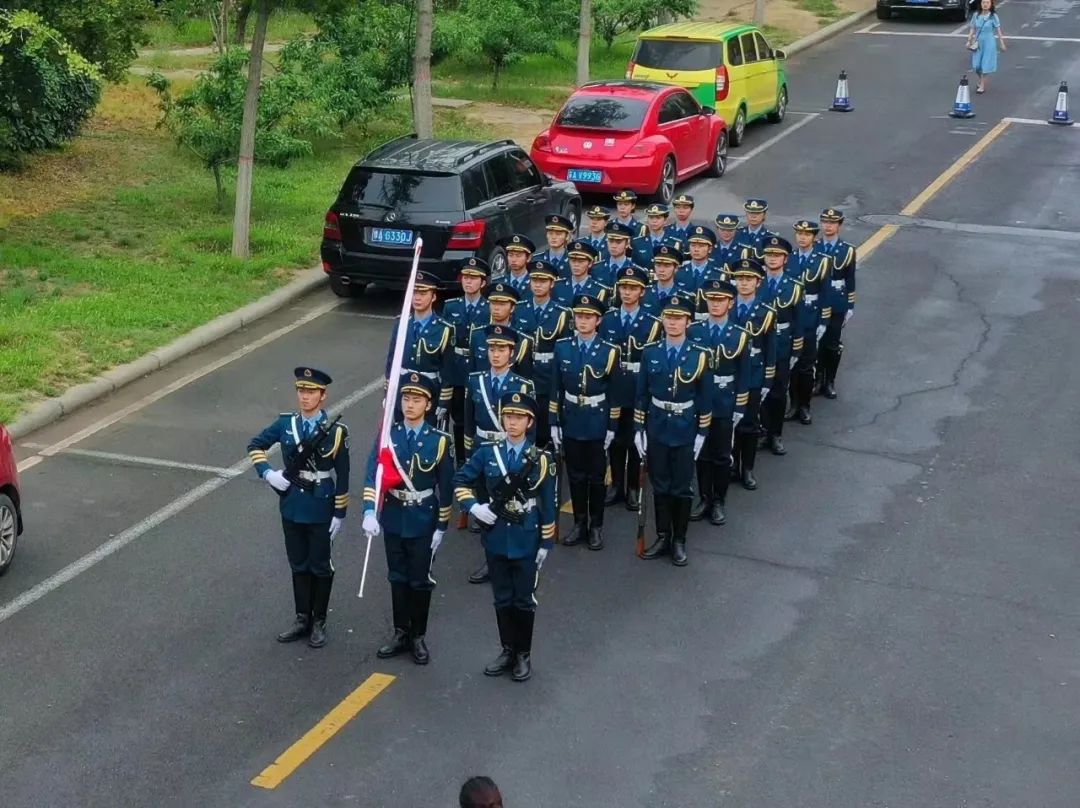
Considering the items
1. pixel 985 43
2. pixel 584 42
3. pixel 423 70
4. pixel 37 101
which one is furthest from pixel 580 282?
pixel 985 43

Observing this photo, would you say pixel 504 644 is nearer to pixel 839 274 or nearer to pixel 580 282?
pixel 580 282

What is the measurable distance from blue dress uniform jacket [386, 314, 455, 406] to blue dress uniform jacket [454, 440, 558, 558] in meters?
2.63

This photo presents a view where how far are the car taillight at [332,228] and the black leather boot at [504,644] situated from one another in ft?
25.5

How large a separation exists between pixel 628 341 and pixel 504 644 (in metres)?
3.08

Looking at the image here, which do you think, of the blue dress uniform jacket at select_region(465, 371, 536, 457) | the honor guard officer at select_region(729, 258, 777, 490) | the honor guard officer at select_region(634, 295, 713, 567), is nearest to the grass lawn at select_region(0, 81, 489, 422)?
the blue dress uniform jacket at select_region(465, 371, 536, 457)

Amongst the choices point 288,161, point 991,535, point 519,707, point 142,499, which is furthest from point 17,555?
point 288,161

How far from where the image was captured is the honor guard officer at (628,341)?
1108 cm

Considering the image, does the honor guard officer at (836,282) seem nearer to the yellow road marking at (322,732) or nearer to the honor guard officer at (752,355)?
the honor guard officer at (752,355)

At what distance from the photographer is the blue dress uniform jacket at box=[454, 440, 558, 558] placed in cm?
859

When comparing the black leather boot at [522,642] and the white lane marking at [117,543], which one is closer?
the black leather boot at [522,642]

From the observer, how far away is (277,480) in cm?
878

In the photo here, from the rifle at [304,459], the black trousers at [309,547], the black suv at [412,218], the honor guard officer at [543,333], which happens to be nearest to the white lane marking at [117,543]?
the black trousers at [309,547]

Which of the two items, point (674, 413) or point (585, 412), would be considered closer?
point (674, 413)

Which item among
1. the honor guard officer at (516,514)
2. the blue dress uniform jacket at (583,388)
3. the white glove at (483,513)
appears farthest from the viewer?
the blue dress uniform jacket at (583,388)
